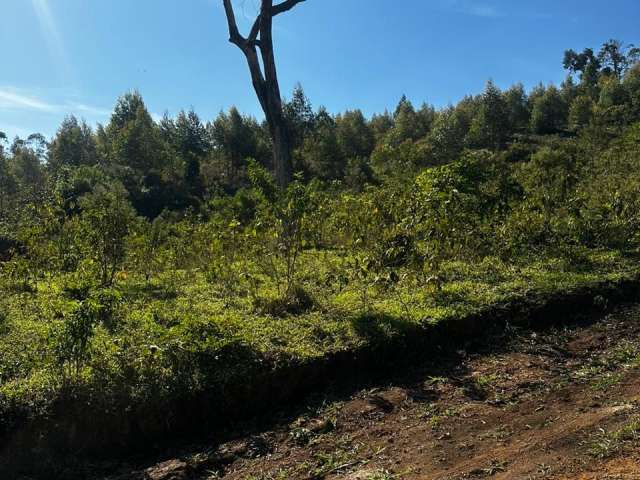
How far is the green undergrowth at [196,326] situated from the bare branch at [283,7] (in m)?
5.34

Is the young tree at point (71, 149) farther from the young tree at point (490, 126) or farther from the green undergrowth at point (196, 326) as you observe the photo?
the green undergrowth at point (196, 326)

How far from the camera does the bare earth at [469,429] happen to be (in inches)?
101

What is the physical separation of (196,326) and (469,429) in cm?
200

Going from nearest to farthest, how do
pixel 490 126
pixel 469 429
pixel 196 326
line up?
pixel 469 429
pixel 196 326
pixel 490 126

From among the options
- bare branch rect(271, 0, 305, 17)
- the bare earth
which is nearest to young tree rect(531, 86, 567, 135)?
bare branch rect(271, 0, 305, 17)

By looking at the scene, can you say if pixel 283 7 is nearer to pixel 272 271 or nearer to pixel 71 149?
pixel 272 271

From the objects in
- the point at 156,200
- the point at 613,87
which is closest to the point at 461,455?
the point at 156,200

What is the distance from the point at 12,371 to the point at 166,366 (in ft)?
3.67

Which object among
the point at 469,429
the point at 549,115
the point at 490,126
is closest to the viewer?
the point at 469,429

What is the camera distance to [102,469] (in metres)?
3.06

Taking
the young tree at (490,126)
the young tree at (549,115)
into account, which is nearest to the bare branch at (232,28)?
the young tree at (490,126)

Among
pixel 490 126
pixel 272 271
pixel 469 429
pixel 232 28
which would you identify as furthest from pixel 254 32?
pixel 490 126

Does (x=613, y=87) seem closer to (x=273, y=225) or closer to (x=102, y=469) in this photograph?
(x=273, y=225)

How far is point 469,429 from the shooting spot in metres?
3.04
